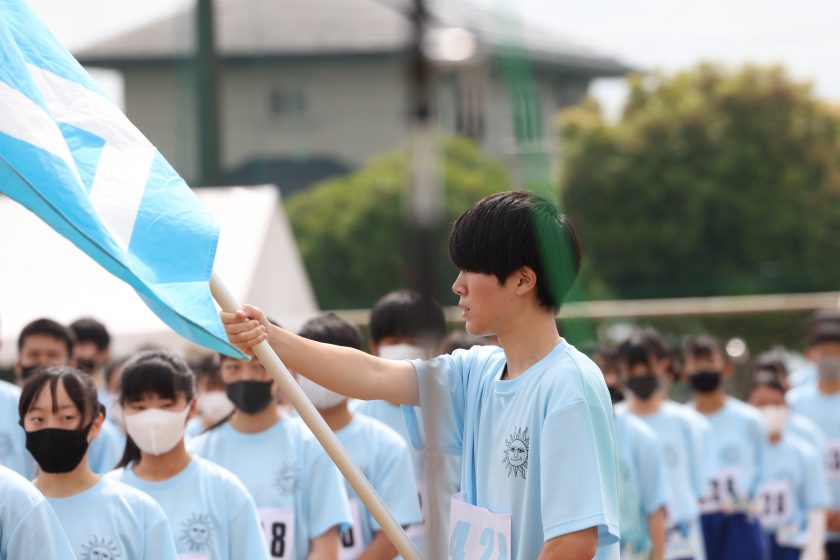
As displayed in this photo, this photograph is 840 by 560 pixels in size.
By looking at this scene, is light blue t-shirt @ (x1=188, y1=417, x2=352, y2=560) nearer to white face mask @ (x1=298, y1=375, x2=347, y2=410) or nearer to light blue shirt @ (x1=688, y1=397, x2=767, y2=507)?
white face mask @ (x1=298, y1=375, x2=347, y2=410)

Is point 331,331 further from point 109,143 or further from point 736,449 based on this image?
point 736,449

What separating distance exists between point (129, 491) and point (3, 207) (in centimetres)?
944

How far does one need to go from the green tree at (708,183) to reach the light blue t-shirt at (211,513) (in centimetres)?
2766

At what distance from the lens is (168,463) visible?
525 cm

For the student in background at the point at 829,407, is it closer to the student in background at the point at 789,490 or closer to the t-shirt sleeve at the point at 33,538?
the student in background at the point at 789,490

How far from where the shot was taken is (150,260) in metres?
3.80

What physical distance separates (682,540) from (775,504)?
1494 mm

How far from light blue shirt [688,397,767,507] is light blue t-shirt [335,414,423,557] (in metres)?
3.85

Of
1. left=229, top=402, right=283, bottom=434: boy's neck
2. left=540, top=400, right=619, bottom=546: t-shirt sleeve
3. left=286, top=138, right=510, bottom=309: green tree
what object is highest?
left=286, top=138, right=510, bottom=309: green tree

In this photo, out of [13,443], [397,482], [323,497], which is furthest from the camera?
[13,443]

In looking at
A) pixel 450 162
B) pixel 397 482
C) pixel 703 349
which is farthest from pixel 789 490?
pixel 450 162

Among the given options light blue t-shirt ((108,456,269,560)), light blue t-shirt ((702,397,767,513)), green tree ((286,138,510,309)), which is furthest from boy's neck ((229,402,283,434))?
green tree ((286,138,510,309))

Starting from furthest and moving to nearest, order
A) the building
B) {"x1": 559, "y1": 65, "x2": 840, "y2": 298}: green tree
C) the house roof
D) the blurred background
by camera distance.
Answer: the house roof → the building → {"x1": 559, "y1": 65, "x2": 840, "y2": 298}: green tree → the blurred background

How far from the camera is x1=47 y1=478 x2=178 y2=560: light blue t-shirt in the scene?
4602 mm
